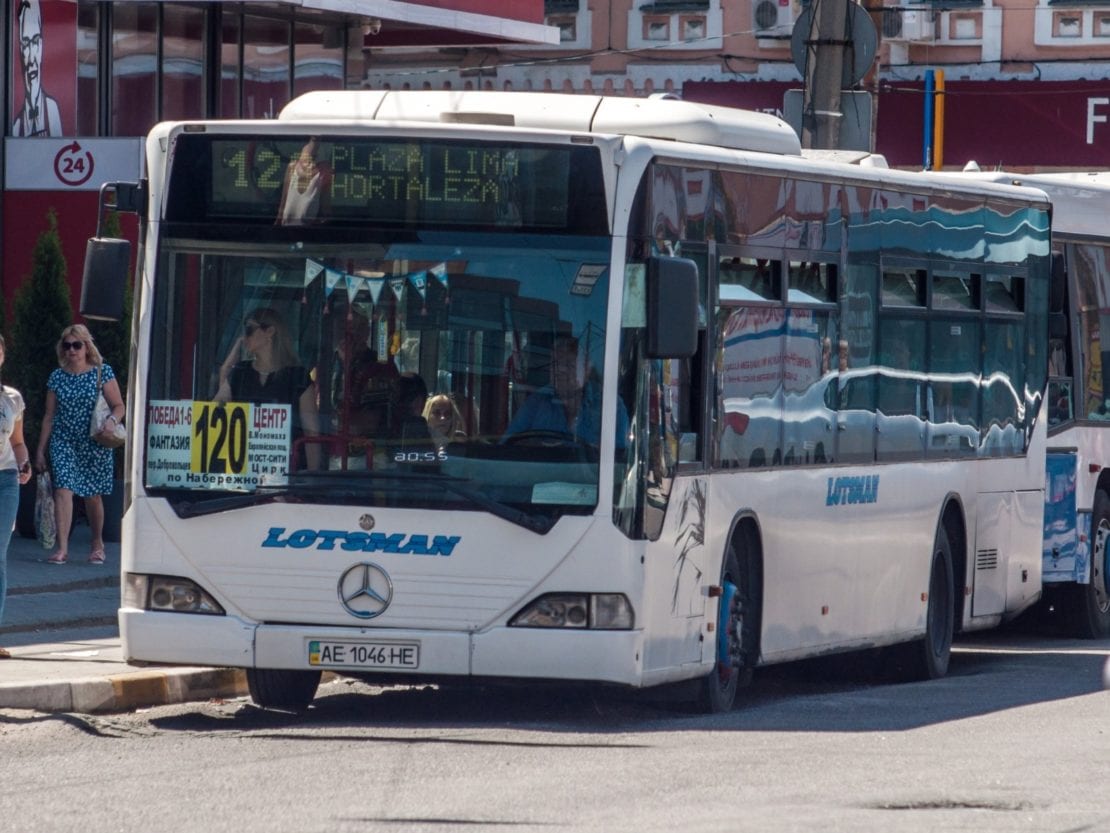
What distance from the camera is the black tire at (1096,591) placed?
1762 cm

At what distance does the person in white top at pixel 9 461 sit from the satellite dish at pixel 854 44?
27.6 ft

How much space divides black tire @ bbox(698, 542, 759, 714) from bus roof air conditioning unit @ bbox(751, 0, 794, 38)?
86.7ft

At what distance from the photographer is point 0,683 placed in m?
11.0

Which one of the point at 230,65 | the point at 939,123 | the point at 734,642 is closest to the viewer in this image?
the point at 734,642

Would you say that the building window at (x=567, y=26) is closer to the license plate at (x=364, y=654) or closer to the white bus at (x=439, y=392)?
the white bus at (x=439, y=392)

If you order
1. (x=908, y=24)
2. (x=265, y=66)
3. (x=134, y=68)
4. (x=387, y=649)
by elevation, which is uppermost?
(x=908, y=24)

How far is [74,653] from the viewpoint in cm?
1265

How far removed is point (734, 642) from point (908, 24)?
27.0 m

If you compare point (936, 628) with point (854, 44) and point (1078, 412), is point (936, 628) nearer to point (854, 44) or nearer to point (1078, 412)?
point (1078, 412)

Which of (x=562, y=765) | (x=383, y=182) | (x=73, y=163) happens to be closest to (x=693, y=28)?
(x=73, y=163)

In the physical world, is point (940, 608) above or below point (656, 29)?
below

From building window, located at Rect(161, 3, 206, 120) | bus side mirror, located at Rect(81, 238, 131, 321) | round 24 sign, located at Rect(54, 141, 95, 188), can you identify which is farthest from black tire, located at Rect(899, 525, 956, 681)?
building window, located at Rect(161, 3, 206, 120)

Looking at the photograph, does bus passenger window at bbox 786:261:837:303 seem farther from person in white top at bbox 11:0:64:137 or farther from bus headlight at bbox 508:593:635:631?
person in white top at bbox 11:0:64:137

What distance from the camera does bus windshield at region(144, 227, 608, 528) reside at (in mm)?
10383
